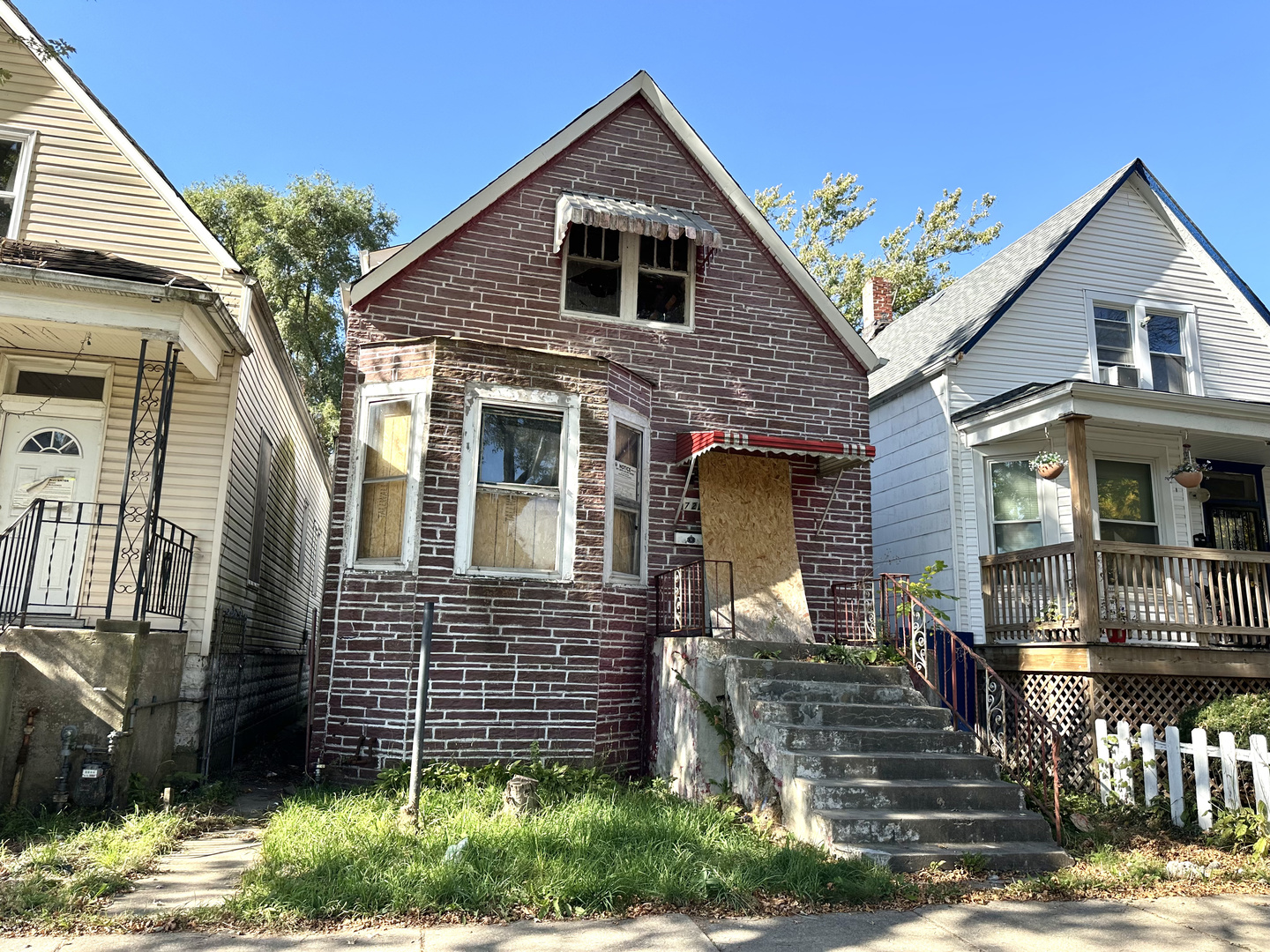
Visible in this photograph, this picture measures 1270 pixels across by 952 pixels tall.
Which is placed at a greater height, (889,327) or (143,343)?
(889,327)

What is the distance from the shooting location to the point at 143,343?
8.33 metres

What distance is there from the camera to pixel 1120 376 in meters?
13.4

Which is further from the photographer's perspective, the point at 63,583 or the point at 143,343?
the point at 63,583

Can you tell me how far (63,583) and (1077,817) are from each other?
387 inches

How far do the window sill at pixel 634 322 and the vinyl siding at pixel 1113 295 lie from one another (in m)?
4.02

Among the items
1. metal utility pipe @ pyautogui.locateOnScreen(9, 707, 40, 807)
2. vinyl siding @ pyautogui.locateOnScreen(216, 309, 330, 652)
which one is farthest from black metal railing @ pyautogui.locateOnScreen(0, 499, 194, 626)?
metal utility pipe @ pyautogui.locateOnScreen(9, 707, 40, 807)

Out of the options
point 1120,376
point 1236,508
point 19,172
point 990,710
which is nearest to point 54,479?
point 19,172

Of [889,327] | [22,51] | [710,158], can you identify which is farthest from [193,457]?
[889,327]

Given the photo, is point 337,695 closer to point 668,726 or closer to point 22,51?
point 668,726

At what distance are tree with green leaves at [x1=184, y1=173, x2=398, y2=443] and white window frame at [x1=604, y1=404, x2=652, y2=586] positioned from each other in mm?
17915

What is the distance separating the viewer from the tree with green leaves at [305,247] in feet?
86.2

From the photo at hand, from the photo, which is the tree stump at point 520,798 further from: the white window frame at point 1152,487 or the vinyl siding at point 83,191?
the white window frame at point 1152,487

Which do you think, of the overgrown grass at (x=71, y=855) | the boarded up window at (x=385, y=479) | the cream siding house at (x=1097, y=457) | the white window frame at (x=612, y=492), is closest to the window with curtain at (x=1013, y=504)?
the cream siding house at (x=1097, y=457)

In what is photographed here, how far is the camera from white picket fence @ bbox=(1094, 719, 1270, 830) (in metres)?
7.38
